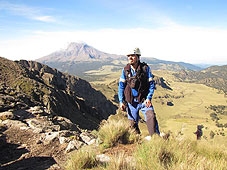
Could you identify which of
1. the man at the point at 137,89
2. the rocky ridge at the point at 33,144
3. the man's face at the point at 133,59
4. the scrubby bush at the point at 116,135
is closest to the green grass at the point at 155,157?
the scrubby bush at the point at 116,135

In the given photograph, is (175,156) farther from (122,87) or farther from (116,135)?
(122,87)

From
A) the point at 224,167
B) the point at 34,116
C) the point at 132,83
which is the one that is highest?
the point at 132,83

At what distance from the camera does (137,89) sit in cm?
595

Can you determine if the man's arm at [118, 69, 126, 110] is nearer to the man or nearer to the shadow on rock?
the man

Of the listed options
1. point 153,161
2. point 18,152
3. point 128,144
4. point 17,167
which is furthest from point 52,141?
point 153,161

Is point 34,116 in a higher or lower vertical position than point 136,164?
lower

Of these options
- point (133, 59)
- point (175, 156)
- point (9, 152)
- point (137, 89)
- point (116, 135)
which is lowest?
point (9, 152)

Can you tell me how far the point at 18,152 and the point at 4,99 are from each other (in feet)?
24.5

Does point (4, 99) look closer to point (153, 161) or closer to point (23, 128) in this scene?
point (23, 128)

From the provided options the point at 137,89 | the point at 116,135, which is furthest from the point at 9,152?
the point at 137,89

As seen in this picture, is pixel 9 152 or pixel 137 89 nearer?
pixel 137 89

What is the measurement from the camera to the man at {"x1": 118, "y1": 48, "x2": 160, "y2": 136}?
5680mm

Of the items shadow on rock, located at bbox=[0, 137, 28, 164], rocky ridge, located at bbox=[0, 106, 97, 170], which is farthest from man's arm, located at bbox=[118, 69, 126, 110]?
shadow on rock, located at bbox=[0, 137, 28, 164]

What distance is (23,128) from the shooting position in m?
8.39
